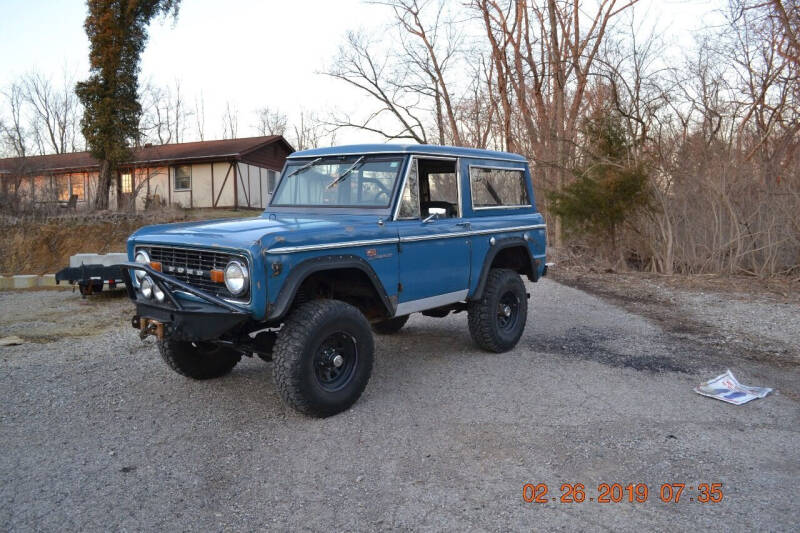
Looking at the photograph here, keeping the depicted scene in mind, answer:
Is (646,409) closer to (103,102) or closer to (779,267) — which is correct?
(779,267)

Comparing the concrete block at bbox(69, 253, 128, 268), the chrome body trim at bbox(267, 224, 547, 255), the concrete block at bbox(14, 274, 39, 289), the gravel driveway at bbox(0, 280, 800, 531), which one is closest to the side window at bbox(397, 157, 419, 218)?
the chrome body trim at bbox(267, 224, 547, 255)

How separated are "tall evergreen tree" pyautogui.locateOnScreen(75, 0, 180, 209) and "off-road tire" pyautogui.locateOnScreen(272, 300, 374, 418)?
20.5 meters

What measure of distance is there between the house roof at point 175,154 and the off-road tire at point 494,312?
20.8 m

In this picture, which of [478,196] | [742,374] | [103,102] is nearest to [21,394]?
[478,196]

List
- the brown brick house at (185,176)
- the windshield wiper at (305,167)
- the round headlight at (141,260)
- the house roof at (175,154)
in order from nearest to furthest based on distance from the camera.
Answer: the round headlight at (141,260), the windshield wiper at (305,167), the house roof at (175,154), the brown brick house at (185,176)

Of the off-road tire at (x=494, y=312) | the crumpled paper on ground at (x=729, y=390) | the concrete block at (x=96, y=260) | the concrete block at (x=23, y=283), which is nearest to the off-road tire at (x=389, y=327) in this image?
the off-road tire at (x=494, y=312)

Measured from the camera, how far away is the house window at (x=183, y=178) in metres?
26.9

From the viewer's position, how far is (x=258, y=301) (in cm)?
387

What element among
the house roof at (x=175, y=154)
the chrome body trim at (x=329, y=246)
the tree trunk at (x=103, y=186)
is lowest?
the chrome body trim at (x=329, y=246)

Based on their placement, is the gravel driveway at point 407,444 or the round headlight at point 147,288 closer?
the gravel driveway at point 407,444

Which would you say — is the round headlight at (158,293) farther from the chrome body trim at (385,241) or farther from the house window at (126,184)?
the house window at (126,184)

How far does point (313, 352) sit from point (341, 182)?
1781 millimetres

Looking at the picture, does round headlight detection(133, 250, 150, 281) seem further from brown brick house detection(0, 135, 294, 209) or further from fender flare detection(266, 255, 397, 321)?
brown brick house detection(0, 135, 294, 209)

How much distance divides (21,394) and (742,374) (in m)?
6.50
